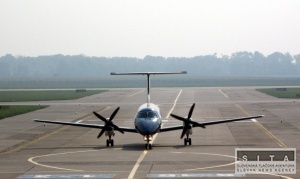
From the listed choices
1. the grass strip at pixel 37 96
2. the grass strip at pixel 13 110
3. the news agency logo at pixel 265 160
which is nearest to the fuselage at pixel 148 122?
the news agency logo at pixel 265 160

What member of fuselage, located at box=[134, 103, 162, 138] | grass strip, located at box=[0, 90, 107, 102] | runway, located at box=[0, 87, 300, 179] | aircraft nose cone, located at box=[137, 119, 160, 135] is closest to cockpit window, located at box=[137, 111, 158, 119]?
fuselage, located at box=[134, 103, 162, 138]

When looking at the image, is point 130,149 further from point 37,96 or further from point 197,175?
point 37,96

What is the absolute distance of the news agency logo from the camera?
3416cm

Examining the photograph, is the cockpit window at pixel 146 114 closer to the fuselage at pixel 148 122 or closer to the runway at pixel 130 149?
the fuselage at pixel 148 122

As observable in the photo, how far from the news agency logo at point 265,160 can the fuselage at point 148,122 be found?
5.68 m

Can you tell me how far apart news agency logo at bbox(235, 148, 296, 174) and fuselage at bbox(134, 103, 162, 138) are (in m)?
5.68

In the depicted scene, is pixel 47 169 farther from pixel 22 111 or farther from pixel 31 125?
pixel 22 111

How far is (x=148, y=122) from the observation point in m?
42.8

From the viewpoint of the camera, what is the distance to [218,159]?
38750mm

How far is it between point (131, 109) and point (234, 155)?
49591 millimetres

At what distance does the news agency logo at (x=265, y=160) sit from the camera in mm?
34156

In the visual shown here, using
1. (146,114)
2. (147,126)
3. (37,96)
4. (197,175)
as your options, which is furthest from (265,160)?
(37,96)

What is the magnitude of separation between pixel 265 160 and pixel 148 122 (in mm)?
8796

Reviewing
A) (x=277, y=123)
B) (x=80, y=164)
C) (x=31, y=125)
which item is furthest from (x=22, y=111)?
(x=80, y=164)
